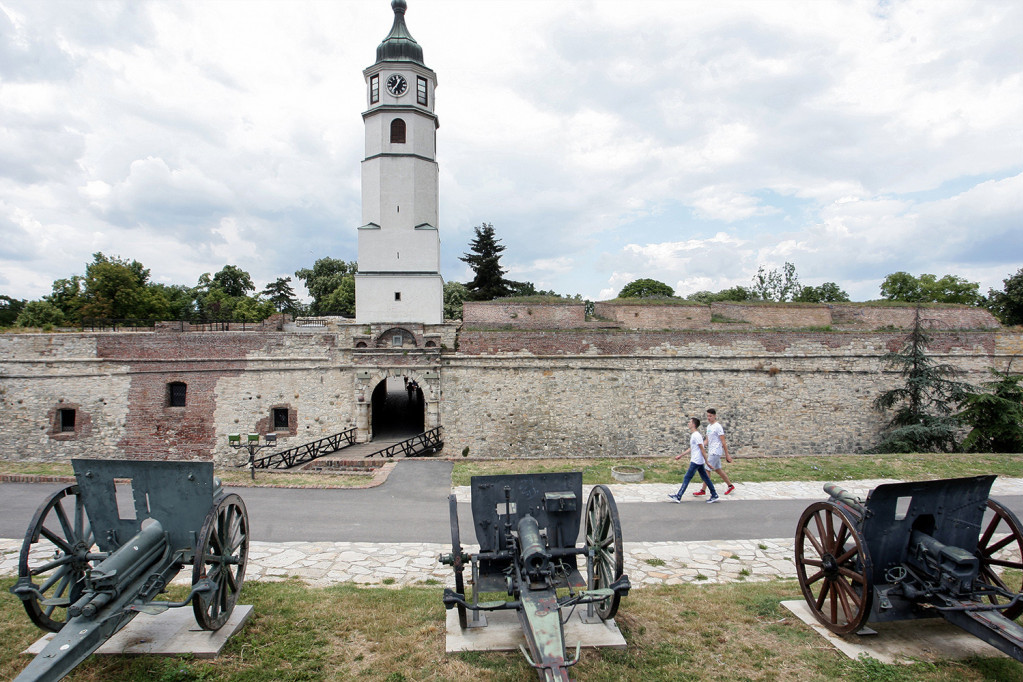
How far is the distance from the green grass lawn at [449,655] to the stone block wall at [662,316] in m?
17.8

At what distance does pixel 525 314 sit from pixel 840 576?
17.9 m

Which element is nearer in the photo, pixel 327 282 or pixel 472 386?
pixel 472 386

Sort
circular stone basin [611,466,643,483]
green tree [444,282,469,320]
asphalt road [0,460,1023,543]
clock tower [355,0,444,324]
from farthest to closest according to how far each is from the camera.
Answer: green tree [444,282,469,320]
clock tower [355,0,444,324]
circular stone basin [611,466,643,483]
asphalt road [0,460,1023,543]

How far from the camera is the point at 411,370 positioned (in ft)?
54.1

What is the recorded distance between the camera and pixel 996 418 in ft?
48.4

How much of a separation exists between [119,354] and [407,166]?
1288cm

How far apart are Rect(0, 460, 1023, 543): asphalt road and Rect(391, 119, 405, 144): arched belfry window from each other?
17803 mm

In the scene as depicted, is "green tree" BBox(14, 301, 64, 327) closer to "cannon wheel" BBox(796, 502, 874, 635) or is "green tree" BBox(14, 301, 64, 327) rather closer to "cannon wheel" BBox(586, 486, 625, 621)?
"cannon wheel" BBox(586, 486, 625, 621)

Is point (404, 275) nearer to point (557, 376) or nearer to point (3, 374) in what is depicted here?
point (557, 376)

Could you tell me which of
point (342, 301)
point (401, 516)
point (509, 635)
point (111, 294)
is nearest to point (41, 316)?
point (111, 294)

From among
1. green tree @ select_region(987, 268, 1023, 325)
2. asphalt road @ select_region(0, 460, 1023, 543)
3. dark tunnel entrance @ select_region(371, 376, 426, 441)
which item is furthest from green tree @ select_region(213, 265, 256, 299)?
green tree @ select_region(987, 268, 1023, 325)

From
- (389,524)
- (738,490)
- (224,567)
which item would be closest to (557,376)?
(738,490)

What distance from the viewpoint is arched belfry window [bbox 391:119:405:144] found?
23484 mm

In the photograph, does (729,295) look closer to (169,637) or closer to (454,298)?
(454,298)
